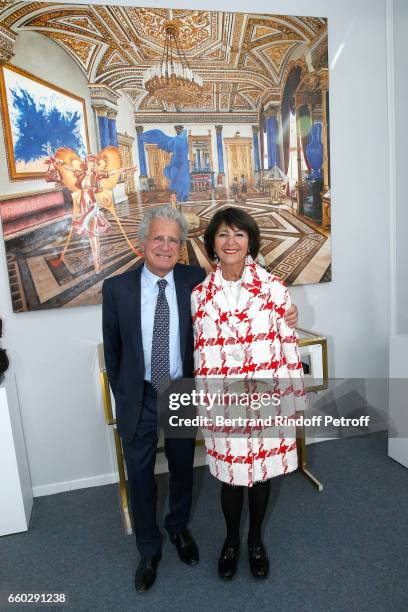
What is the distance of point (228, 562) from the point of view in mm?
1960

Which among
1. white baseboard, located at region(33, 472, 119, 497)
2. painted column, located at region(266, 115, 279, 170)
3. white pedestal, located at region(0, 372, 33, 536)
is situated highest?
painted column, located at region(266, 115, 279, 170)

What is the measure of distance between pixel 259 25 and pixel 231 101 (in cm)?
47

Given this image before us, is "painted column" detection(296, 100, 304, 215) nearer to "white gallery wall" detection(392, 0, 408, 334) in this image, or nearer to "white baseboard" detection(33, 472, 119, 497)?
"white gallery wall" detection(392, 0, 408, 334)

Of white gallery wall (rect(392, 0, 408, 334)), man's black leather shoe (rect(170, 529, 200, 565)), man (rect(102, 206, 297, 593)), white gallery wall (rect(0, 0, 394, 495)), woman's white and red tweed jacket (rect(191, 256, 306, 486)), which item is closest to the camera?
woman's white and red tweed jacket (rect(191, 256, 306, 486))

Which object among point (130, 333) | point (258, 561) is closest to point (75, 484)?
point (258, 561)

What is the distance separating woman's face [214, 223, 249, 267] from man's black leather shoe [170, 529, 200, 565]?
132 centimetres

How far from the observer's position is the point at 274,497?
256 cm

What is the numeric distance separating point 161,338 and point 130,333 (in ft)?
0.43

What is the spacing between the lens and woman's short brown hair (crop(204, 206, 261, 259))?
69.9 inches

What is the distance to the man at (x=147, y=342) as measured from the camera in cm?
186

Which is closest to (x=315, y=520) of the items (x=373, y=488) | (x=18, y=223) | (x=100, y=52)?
(x=373, y=488)

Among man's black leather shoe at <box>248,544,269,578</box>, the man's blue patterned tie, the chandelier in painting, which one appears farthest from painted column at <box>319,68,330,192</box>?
man's black leather shoe at <box>248,544,269,578</box>

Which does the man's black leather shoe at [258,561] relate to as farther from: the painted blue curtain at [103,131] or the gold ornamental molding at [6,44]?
the gold ornamental molding at [6,44]

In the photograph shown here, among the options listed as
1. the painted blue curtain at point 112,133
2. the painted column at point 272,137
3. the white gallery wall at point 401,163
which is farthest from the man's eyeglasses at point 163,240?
the white gallery wall at point 401,163
